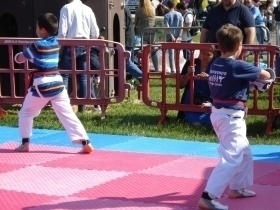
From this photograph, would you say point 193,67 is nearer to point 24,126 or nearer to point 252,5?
point 24,126

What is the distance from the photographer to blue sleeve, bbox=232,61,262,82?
21.8 feet

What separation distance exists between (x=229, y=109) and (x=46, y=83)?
2.81 m

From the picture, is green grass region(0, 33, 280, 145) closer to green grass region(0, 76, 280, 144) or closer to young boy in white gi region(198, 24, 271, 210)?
green grass region(0, 76, 280, 144)

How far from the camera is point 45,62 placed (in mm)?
8781

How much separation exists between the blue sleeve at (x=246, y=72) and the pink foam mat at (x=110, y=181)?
1.16 m

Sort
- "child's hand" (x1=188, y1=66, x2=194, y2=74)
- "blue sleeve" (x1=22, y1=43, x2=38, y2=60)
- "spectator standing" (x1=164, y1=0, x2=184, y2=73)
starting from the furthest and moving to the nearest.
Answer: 1. "spectator standing" (x1=164, y1=0, x2=184, y2=73)
2. "child's hand" (x1=188, y1=66, x2=194, y2=74)
3. "blue sleeve" (x1=22, y1=43, x2=38, y2=60)

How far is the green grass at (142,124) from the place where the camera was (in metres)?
10.6

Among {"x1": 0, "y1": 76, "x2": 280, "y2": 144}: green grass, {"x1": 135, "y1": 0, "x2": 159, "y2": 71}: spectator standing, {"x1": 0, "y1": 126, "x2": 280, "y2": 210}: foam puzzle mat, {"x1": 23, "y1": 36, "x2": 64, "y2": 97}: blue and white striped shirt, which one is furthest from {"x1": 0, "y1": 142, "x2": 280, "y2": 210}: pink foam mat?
{"x1": 135, "y1": 0, "x2": 159, "y2": 71}: spectator standing

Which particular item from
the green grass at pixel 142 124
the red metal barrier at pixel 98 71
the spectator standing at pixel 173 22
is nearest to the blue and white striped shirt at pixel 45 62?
the green grass at pixel 142 124

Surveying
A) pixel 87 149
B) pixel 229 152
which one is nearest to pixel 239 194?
pixel 229 152

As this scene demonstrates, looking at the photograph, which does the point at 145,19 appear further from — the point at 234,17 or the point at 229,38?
the point at 229,38

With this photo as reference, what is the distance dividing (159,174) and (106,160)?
0.96m

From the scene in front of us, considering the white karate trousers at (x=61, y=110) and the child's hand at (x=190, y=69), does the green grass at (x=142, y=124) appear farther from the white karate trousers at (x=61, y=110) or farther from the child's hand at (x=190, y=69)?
the white karate trousers at (x=61, y=110)

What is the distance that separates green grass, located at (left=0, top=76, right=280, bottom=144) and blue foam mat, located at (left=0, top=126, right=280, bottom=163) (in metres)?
0.28
